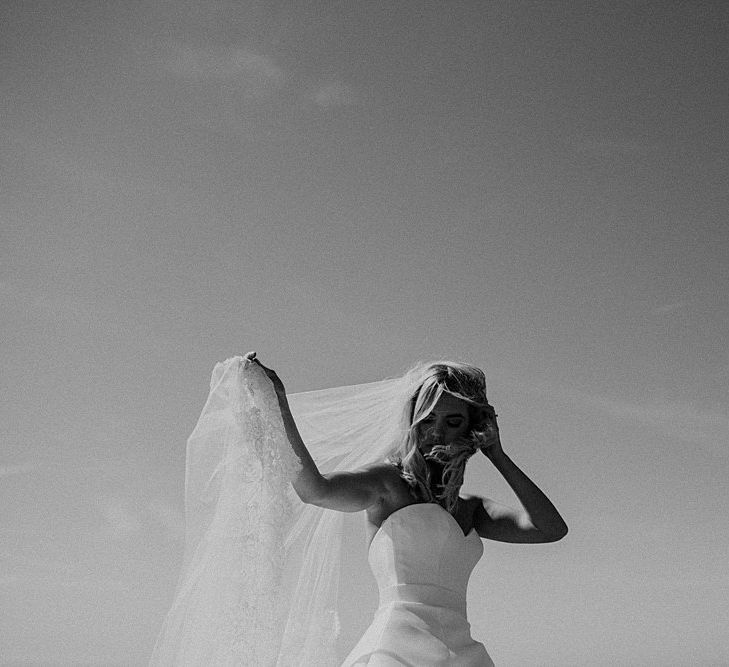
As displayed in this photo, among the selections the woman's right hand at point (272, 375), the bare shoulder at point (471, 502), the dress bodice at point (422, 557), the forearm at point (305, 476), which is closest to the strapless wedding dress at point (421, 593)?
the dress bodice at point (422, 557)

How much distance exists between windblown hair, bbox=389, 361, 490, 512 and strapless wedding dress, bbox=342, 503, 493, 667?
160 mm

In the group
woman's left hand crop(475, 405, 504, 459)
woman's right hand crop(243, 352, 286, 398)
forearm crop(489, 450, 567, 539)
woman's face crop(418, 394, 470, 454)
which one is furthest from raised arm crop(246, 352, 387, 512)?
forearm crop(489, 450, 567, 539)

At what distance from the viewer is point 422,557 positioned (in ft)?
16.3

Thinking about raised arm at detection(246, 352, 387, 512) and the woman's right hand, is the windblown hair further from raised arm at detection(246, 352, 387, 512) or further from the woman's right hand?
the woman's right hand

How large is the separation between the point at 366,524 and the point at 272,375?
3.70 feet

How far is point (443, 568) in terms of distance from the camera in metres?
4.98

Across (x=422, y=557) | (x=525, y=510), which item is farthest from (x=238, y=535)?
(x=525, y=510)

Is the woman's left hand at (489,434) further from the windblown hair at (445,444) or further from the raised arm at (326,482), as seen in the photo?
the raised arm at (326,482)

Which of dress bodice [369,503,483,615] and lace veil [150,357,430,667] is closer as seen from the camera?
lace veil [150,357,430,667]

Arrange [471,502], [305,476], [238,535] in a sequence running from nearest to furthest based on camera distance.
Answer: [305,476] < [238,535] < [471,502]

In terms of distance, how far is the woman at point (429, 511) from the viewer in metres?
4.77

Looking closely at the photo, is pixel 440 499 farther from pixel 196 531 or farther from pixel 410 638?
pixel 196 531

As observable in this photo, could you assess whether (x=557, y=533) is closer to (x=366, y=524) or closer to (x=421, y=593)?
(x=421, y=593)

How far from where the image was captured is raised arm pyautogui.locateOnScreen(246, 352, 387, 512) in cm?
483
